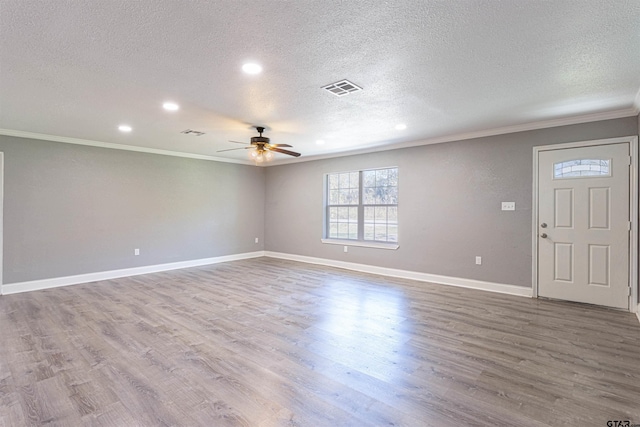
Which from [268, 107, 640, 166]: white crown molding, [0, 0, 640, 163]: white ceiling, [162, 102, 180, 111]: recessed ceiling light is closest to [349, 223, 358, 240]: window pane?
[268, 107, 640, 166]: white crown molding

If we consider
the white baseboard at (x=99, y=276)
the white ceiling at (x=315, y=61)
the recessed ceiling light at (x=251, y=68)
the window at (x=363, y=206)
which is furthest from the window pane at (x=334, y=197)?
the recessed ceiling light at (x=251, y=68)

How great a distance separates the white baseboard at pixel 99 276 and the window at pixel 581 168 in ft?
21.4

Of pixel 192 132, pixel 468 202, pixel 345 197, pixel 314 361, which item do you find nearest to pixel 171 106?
pixel 192 132

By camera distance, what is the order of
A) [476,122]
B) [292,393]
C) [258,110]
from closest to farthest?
[292,393] → [258,110] → [476,122]

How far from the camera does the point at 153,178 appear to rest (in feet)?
20.9

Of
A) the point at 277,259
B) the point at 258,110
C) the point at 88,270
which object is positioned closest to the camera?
the point at 258,110

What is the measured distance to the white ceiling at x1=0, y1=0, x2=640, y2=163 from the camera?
6.29 feet

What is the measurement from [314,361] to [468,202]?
12.3ft

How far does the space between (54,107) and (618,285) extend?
7099 mm

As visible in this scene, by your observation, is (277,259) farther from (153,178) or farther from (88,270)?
(88,270)

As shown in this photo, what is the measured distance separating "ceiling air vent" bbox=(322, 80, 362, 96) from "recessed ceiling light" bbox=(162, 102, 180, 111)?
1.76 m

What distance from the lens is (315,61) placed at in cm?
254

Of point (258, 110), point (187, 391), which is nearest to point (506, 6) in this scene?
point (258, 110)

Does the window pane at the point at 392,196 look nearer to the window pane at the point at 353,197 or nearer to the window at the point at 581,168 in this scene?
the window pane at the point at 353,197
